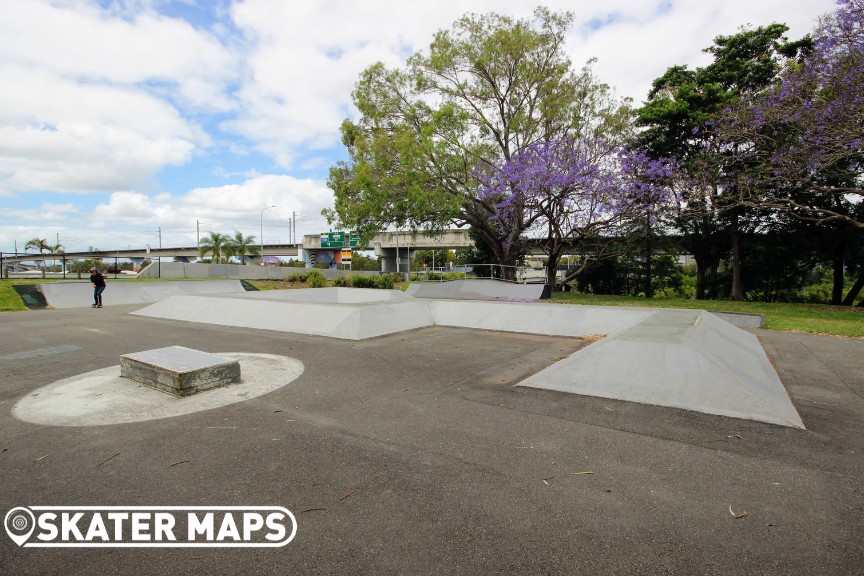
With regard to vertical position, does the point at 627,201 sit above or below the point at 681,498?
above

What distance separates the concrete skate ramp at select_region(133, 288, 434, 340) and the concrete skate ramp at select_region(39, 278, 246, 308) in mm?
5285

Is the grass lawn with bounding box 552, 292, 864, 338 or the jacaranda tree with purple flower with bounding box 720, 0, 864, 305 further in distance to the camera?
the jacaranda tree with purple flower with bounding box 720, 0, 864, 305

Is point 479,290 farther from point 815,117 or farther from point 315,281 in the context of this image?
point 815,117

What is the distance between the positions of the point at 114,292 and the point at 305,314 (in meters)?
14.8

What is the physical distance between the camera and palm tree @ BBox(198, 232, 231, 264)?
162 ft

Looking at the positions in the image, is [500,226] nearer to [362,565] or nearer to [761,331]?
[761,331]

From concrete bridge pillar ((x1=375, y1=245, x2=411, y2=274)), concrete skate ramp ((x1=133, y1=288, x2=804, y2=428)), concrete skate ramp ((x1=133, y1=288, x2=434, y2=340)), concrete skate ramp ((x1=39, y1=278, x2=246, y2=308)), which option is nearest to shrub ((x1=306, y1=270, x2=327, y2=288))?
concrete skate ramp ((x1=39, y1=278, x2=246, y2=308))

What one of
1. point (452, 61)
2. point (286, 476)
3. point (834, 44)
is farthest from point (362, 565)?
point (452, 61)

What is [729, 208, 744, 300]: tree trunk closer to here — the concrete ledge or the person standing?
the concrete ledge

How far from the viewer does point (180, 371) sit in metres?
5.27

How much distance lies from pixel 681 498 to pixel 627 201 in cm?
1930

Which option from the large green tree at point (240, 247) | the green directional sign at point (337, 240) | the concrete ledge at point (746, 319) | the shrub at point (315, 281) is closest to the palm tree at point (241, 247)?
the large green tree at point (240, 247)

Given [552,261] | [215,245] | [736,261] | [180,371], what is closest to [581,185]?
[552,261]

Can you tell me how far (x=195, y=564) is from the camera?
232 centimetres
